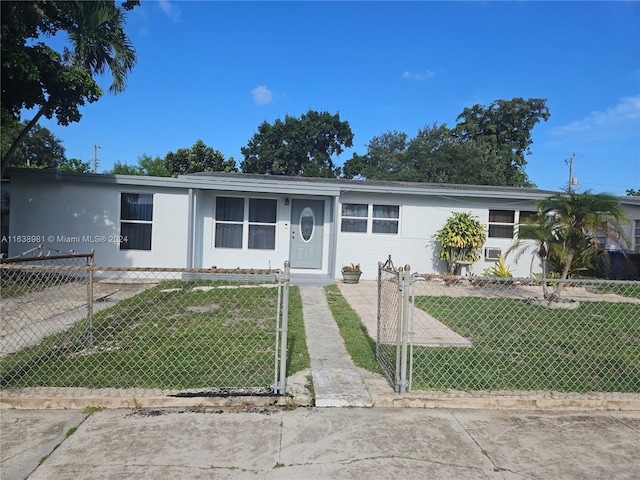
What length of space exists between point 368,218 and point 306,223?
6.18ft

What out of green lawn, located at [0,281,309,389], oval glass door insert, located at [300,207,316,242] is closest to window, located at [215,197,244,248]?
oval glass door insert, located at [300,207,316,242]

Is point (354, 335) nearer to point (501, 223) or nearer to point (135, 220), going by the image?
point (135, 220)

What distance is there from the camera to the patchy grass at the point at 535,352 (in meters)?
4.29

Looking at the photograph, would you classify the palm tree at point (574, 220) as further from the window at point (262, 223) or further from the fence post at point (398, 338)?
the window at point (262, 223)

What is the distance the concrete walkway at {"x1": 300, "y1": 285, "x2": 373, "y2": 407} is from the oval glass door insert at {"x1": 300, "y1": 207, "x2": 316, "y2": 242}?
16.0 feet

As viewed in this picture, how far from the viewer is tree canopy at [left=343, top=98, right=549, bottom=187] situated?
116 ft

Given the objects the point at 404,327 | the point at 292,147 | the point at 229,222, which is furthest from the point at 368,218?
the point at 292,147

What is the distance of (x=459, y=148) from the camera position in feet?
113

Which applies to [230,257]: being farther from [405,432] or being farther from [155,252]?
[405,432]

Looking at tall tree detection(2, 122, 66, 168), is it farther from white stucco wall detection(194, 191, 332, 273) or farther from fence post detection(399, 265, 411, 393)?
fence post detection(399, 265, 411, 393)

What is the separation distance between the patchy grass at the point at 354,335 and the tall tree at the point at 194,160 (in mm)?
31113

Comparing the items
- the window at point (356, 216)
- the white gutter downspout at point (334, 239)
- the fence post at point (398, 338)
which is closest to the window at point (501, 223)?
the window at point (356, 216)

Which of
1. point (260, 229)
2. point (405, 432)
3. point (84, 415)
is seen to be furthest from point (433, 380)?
point (260, 229)

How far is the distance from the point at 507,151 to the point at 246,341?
39.4 meters
